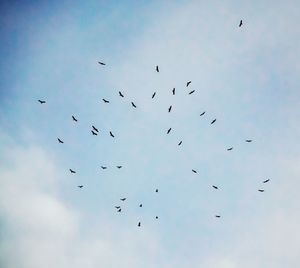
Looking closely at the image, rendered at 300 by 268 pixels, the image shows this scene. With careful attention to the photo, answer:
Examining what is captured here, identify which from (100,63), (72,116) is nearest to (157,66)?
(100,63)

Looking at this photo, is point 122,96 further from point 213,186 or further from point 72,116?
Answer: point 213,186

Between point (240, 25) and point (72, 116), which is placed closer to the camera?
point (240, 25)

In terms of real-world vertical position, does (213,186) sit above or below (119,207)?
above

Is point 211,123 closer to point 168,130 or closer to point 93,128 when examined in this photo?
point 168,130

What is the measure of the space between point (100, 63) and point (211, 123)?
14.1 m

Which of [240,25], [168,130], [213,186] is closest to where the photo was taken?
[240,25]

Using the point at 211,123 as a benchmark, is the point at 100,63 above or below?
above

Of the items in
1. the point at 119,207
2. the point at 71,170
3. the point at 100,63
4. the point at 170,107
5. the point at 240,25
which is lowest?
the point at 119,207

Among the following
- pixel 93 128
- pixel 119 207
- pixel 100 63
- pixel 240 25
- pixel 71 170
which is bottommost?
pixel 119 207

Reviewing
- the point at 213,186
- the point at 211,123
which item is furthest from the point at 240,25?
the point at 213,186

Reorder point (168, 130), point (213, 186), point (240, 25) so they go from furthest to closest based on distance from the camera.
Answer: point (213, 186)
point (168, 130)
point (240, 25)

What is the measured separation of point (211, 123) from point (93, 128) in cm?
1347

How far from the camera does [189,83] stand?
31172mm

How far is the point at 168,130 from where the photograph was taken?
106 feet
